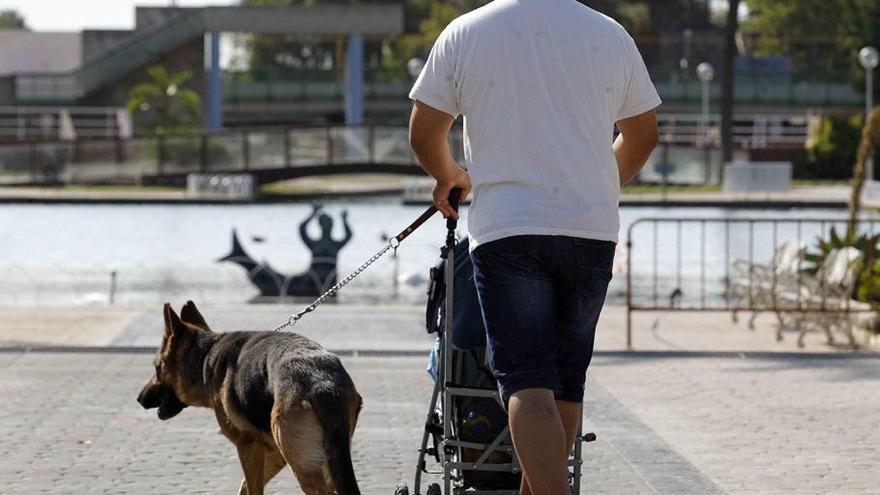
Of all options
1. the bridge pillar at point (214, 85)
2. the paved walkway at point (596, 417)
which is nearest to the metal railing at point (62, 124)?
the bridge pillar at point (214, 85)

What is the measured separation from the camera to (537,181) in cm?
578

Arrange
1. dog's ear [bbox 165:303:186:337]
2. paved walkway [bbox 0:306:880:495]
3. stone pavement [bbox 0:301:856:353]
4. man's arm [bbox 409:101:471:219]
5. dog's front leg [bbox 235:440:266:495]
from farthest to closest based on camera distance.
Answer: stone pavement [bbox 0:301:856:353] → paved walkway [bbox 0:306:880:495] → dog's ear [bbox 165:303:186:337] → dog's front leg [bbox 235:440:266:495] → man's arm [bbox 409:101:471:219]

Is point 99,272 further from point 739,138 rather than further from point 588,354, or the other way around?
point 739,138

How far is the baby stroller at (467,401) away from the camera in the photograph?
646 centimetres

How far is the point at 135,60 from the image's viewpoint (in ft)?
222

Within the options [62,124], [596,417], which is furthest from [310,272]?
[62,124]

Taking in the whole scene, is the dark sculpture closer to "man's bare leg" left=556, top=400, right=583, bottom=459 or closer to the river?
the river

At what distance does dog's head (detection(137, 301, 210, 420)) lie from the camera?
296 inches

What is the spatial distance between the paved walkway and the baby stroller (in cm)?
197

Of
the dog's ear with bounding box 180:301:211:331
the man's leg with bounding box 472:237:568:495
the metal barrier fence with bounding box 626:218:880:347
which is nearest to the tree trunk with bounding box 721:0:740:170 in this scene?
the metal barrier fence with bounding box 626:218:880:347

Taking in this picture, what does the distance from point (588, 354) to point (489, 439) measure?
775 millimetres

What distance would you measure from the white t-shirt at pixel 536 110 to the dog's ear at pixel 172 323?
1.96 m

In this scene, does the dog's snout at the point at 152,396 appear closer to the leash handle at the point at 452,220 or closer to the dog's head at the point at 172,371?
the dog's head at the point at 172,371

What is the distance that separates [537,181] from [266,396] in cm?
152
